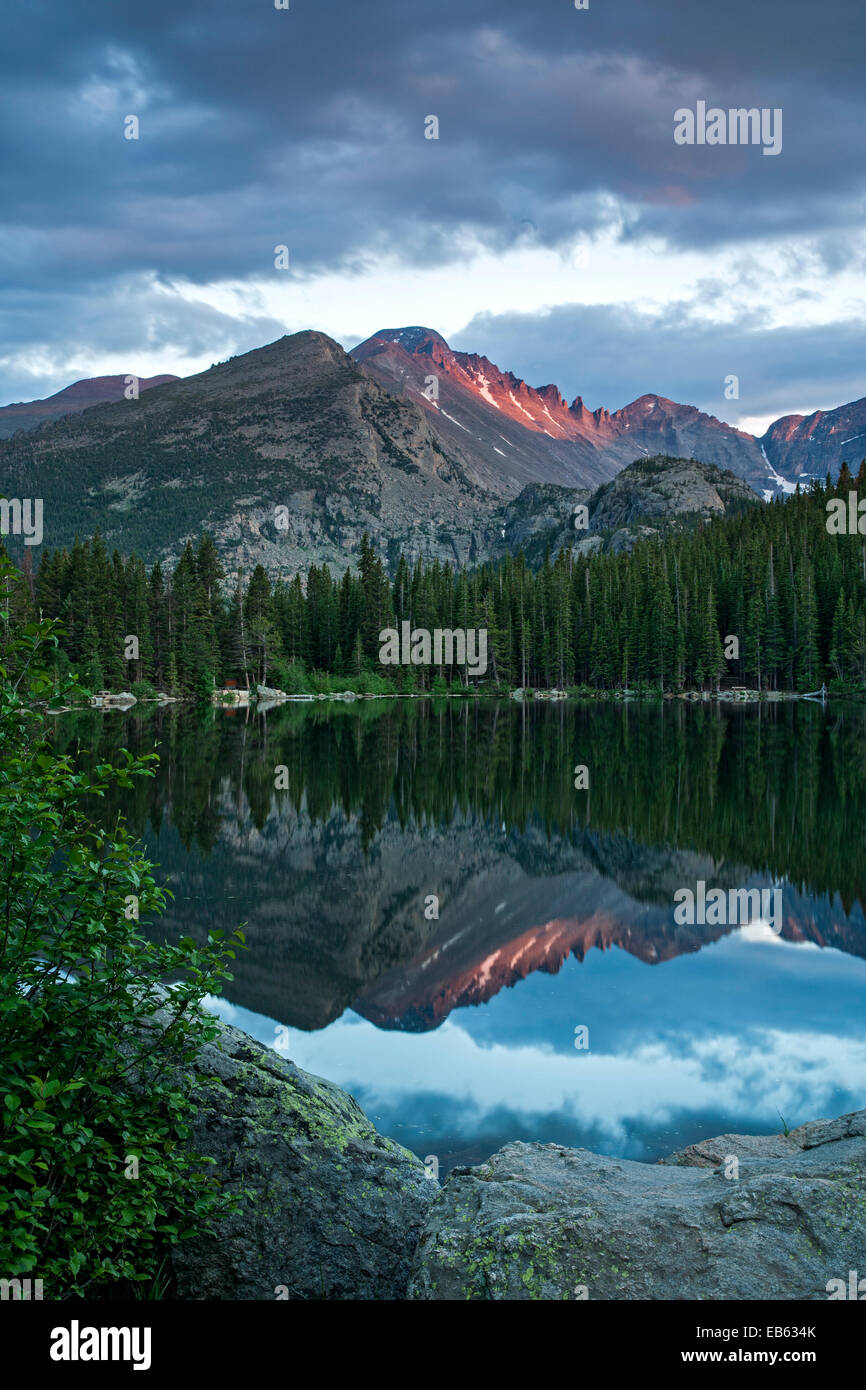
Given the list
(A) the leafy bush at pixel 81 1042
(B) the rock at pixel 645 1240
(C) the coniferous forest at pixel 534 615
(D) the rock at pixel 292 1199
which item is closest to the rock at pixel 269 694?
(C) the coniferous forest at pixel 534 615

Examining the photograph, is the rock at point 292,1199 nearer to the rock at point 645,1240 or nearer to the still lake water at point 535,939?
the rock at point 645,1240

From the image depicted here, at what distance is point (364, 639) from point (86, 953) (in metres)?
121

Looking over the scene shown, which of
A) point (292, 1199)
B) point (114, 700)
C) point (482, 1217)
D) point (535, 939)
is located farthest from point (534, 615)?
point (482, 1217)

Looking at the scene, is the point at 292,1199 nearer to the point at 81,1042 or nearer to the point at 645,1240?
the point at 81,1042

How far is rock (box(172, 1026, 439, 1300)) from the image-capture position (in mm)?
4844

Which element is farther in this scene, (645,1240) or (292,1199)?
(292,1199)

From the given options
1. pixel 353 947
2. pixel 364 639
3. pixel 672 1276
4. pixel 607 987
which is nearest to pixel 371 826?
pixel 353 947

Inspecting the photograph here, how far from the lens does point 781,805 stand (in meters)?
25.6

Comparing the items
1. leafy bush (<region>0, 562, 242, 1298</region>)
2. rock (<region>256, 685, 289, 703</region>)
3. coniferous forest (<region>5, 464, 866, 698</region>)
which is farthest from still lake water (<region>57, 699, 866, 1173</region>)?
rock (<region>256, 685, 289, 703</region>)

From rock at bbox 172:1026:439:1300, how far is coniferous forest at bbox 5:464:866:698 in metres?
82.8

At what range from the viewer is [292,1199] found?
5133 mm

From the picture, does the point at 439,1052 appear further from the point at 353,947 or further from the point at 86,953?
the point at 86,953

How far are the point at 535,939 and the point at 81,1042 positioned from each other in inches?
454

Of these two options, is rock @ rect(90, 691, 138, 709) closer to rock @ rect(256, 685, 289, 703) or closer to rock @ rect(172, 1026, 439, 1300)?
rock @ rect(256, 685, 289, 703)
